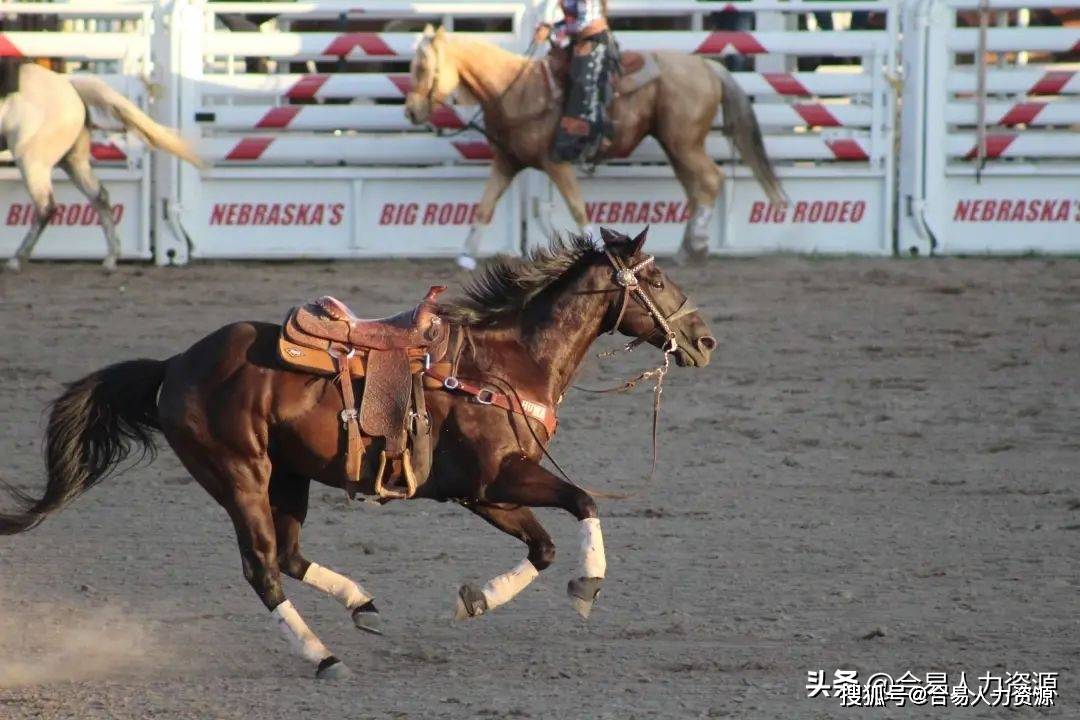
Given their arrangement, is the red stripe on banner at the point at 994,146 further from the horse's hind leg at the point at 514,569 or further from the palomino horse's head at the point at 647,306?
the horse's hind leg at the point at 514,569

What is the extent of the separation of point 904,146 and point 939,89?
0.51 m

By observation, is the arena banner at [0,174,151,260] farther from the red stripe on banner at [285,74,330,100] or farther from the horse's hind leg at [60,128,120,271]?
the red stripe on banner at [285,74,330,100]

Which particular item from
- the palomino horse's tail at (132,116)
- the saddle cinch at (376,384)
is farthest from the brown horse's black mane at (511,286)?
the palomino horse's tail at (132,116)

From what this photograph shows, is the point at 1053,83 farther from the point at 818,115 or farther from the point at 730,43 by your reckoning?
the point at 730,43

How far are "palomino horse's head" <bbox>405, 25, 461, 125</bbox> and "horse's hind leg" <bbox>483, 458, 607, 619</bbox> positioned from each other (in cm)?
755

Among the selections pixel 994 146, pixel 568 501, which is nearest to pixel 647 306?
pixel 568 501

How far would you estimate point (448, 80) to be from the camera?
12617mm

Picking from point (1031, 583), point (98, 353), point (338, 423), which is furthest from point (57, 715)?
point (98, 353)

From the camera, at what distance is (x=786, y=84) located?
524 inches

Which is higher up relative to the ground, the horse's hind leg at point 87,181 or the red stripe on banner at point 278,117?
the red stripe on banner at point 278,117

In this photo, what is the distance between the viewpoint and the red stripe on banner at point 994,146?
13266mm

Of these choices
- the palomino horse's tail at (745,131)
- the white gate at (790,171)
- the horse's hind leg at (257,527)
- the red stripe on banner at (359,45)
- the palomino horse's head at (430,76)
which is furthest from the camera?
the red stripe on banner at (359,45)

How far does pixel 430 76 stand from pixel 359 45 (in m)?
1.10

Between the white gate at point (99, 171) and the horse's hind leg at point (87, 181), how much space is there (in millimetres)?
407
